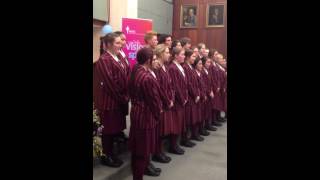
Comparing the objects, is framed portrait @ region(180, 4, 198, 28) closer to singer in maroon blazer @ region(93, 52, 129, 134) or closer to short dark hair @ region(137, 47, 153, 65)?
singer in maroon blazer @ region(93, 52, 129, 134)

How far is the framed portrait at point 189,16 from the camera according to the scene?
10930mm

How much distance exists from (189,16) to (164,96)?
7.75 meters

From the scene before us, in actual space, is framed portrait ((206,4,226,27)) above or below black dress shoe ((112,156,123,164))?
above

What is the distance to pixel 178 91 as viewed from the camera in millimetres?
4633

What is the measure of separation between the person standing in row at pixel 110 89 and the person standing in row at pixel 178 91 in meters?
1.01

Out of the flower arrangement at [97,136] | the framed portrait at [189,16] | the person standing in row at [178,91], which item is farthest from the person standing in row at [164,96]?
the framed portrait at [189,16]

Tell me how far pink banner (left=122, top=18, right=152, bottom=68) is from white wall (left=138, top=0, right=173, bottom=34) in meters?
2.44

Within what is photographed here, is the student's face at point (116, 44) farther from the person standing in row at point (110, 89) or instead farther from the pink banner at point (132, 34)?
the pink banner at point (132, 34)

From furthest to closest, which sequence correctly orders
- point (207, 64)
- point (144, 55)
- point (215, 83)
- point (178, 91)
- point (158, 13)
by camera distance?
point (158, 13), point (215, 83), point (207, 64), point (178, 91), point (144, 55)

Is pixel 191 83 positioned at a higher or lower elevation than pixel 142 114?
higher

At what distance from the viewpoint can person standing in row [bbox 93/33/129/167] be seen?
140 inches

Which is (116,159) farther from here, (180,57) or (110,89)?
(180,57)

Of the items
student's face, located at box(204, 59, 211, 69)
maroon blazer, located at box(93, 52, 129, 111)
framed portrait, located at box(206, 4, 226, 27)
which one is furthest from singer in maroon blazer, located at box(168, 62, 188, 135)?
framed portrait, located at box(206, 4, 226, 27)

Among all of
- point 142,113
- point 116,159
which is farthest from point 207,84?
point 142,113
